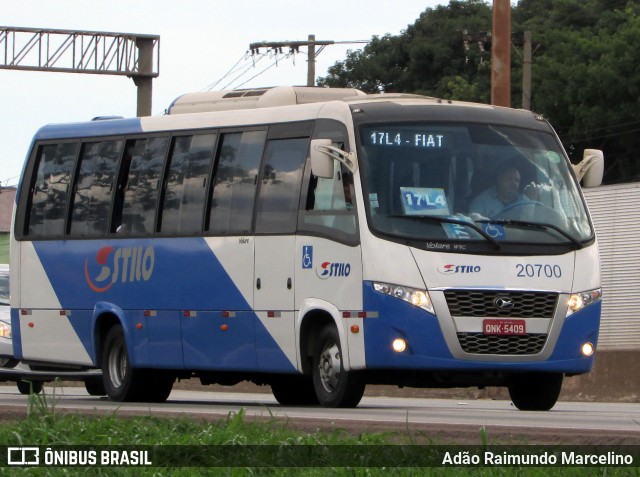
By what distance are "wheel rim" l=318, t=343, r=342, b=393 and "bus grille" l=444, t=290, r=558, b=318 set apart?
1.23 m

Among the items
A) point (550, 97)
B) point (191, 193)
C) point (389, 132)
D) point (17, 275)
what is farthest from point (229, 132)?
point (550, 97)

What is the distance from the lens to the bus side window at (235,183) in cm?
1733

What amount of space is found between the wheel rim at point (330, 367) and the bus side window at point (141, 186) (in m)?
3.25

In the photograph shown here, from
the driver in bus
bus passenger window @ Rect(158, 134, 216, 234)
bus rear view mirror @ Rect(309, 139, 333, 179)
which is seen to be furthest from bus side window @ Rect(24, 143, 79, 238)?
the driver in bus

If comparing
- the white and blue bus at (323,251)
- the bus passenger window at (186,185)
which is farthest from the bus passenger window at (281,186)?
the bus passenger window at (186,185)

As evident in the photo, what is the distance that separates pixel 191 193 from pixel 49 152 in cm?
300

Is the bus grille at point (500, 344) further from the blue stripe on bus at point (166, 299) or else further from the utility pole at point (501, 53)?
the utility pole at point (501, 53)

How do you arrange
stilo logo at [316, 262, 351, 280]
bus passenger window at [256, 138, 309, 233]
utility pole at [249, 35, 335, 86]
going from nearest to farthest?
stilo logo at [316, 262, 351, 280] → bus passenger window at [256, 138, 309, 233] → utility pole at [249, 35, 335, 86]

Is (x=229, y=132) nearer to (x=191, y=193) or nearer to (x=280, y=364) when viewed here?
(x=191, y=193)

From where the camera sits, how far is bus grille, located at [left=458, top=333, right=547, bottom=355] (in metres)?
15.2

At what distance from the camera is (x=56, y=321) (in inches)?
776

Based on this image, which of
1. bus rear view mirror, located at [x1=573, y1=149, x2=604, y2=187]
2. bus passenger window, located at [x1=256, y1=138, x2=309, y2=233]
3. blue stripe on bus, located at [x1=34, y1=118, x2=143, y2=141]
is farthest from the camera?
blue stripe on bus, located at [x1=34, y1=118, x2=143, y2=141]

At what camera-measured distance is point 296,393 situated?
18.8 metres

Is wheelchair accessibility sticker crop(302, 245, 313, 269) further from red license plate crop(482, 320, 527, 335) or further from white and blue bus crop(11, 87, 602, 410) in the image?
red license plate crop(482, 320, 527, 335)
